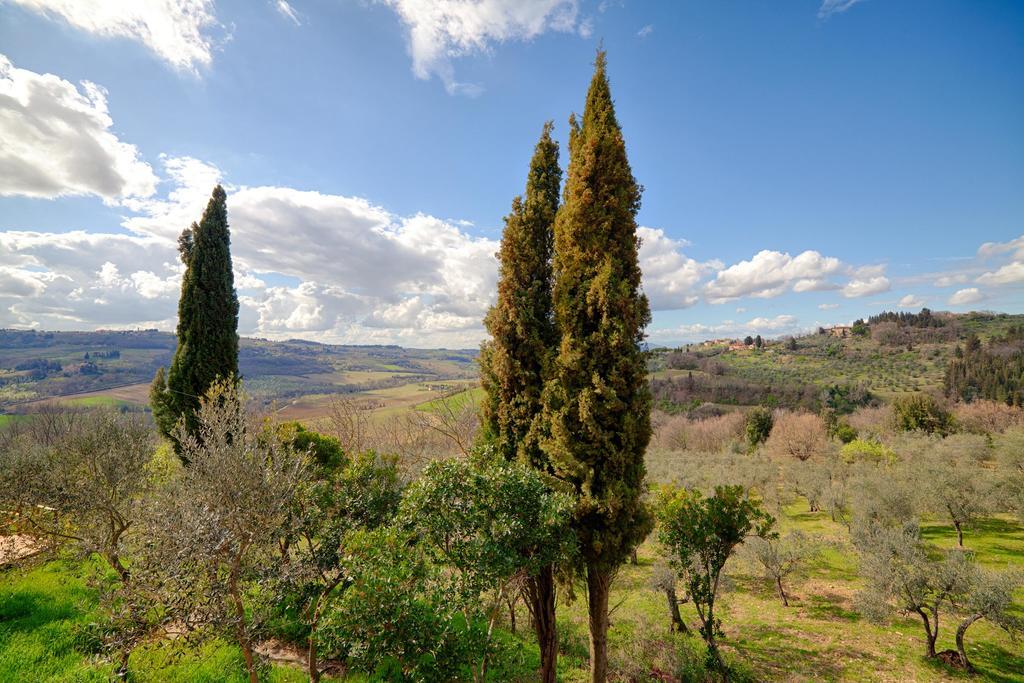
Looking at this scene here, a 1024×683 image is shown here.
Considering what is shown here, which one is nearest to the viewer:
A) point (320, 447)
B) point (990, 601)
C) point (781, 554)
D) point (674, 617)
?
point (990, 601)

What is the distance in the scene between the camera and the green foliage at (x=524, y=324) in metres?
9.54

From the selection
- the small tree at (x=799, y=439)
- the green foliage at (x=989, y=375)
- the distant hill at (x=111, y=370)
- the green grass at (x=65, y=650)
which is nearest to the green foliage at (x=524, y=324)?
the green grass at (x=65, y=650)

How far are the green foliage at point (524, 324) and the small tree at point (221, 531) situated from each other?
4.57 m

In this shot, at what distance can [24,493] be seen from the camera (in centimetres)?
885

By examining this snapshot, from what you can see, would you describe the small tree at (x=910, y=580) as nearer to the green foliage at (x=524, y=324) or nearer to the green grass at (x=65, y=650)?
the green foliage at (x=524, y=324)

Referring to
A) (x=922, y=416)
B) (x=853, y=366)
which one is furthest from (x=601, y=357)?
(x=853, y=366)

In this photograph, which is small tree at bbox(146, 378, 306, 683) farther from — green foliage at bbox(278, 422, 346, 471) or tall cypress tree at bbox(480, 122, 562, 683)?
green foliage at bbox(278, 422, 346, 471)

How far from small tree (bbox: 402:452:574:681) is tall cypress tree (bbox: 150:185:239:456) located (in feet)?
47.0

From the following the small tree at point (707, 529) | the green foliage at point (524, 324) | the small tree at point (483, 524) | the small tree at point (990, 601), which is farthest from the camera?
the small tree at point (990, 601)

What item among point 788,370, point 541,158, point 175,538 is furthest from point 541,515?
point 788,370

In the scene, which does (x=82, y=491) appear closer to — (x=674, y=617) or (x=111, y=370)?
(x=674, y=617)

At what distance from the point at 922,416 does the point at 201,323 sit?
212 ft

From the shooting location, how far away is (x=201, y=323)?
54.6ft

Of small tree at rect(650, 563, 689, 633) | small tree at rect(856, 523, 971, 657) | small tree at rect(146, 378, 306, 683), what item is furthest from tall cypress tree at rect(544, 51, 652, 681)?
small tree at rect(856, 523, 971, 657)
